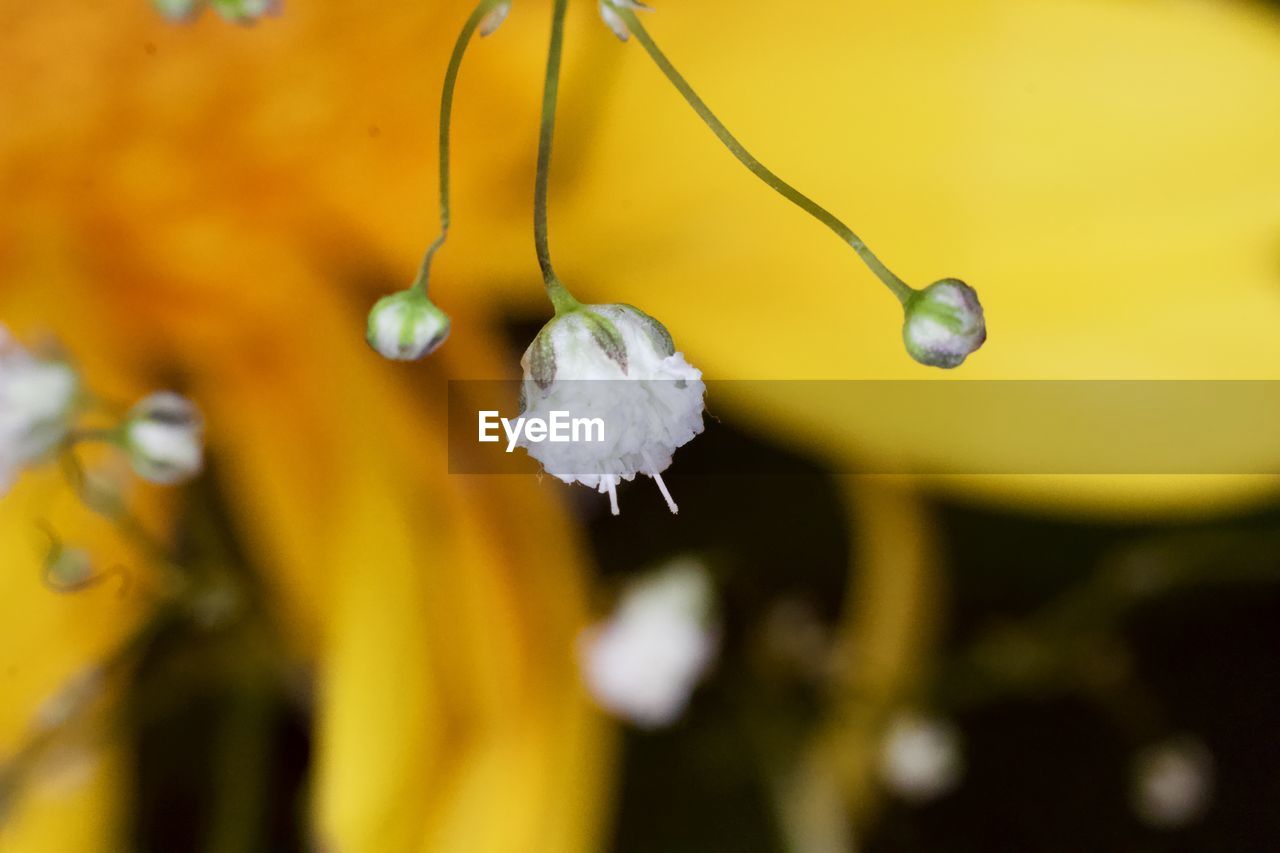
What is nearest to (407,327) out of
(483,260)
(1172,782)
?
(483,260)

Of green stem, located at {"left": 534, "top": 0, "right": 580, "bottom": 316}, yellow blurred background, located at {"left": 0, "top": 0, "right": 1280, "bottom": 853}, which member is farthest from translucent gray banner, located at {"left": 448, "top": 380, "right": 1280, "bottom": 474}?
green stem, located at {"left": 534, "top": 0, "right": 580, "bottom": 316}

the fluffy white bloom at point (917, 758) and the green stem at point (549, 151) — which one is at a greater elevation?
the green stem at point (549, 151)

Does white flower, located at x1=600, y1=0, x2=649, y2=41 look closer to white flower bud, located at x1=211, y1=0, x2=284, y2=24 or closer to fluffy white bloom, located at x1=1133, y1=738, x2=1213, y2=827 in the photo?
white flower bud, located at x1=211, y1=0, x2=284, y2=24

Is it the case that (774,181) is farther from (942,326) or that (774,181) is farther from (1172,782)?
(1172,782)

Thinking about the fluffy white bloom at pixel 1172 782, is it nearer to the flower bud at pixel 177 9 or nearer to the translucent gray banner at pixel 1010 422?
the translucent gray banner at pixel 1010 422

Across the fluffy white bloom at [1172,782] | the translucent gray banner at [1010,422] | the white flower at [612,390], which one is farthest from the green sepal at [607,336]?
the fluffy white bloom at [1172,782]

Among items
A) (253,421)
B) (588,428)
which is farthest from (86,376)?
(588,428)
